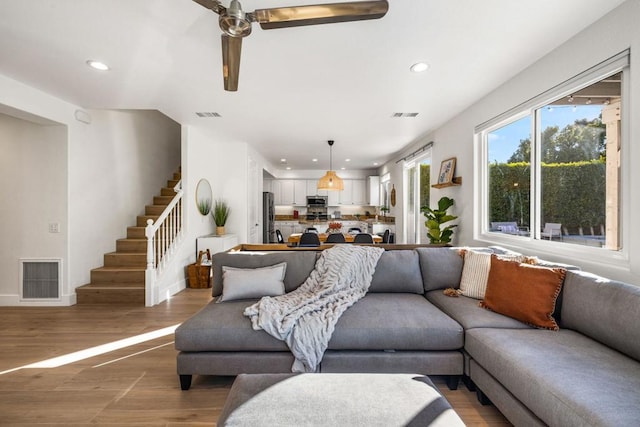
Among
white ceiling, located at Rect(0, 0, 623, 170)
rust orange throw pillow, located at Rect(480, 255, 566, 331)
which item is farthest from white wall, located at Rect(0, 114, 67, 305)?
rust orange throw pillow, located at Rect(480, 255, 566, 331)

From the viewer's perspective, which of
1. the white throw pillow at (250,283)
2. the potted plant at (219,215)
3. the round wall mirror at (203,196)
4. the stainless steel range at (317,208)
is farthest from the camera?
the stainless steel range at (317,208)

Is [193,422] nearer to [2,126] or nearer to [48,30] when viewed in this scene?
[48,30]

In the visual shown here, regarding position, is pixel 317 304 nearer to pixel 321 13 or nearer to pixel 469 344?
pixel 469 344

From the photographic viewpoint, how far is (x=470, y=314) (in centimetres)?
205

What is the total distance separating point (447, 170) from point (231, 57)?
340 centimetres

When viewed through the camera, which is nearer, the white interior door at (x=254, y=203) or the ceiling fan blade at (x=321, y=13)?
the ceiling fan blade at (x=321, y=13)

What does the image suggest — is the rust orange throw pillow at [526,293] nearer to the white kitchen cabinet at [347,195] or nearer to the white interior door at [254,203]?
the white interior door at [254,203]

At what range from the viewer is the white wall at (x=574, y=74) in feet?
6.11

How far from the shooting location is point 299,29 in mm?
2152

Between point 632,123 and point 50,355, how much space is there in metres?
4.61

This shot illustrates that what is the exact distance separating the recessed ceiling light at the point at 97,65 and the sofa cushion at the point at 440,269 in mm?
3401

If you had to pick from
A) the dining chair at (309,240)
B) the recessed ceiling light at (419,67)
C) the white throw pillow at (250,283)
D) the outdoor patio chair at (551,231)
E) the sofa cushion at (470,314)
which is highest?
the recessed ceiling light at (419,67)

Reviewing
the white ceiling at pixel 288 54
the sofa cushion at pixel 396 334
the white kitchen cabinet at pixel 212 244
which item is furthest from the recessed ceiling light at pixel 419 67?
the white kitchen cabinet at pixel 212 244

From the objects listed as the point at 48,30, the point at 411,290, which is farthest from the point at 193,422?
the point at 48,30
